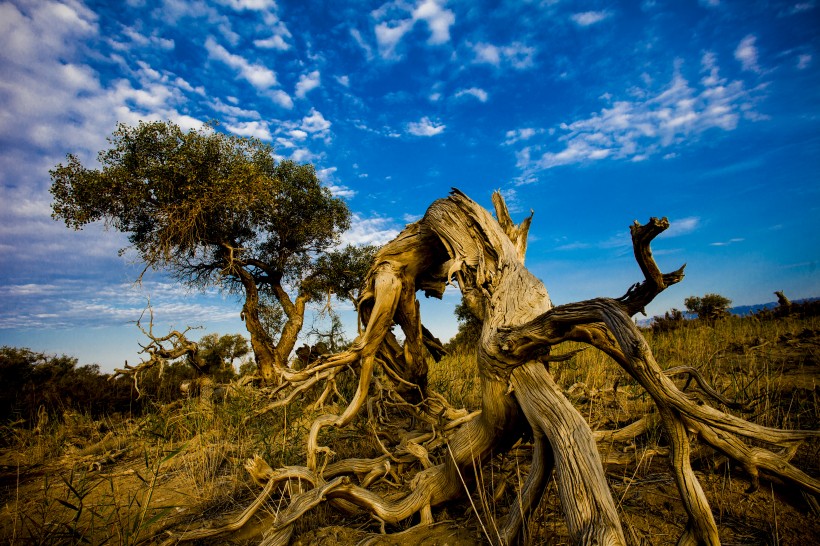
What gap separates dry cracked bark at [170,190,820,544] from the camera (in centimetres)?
170

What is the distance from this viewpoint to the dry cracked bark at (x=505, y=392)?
1698 mm

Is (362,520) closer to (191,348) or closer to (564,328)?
(564,328)

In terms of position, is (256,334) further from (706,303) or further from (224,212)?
(706,303)

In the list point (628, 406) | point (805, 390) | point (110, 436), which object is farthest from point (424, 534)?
point (110, 436)

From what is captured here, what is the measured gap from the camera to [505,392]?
267cm

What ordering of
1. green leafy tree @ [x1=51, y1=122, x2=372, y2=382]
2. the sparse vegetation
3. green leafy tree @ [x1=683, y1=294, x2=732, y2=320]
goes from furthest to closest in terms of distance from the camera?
green leafy tree @ [x1=683, y1=294, x2=732, y2=320] < green leafy tree @ [x1=51, y1=122, x2=372, y2=382] < the sparse vegetation

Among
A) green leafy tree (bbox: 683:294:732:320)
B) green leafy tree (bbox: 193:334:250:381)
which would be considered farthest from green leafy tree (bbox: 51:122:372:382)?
green leafy tree (bbox: 683:294:732:320)

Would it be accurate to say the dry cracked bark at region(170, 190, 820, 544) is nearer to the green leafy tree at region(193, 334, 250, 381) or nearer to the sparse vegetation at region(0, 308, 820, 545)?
the sparse vegetation at region(0, 308, 820, 545)

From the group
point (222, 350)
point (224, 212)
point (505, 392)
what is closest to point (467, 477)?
point (505, 392)

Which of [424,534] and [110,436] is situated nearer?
[424,534]

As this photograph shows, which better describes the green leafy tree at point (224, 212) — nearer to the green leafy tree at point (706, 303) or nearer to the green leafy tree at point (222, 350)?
the green leafy tree at point (222, 350)

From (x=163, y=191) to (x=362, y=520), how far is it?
10.0m

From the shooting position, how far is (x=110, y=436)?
6.98 meters

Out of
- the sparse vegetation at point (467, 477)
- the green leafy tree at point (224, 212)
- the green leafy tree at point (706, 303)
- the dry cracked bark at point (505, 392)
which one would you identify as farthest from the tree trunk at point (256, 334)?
the green leafy tree at point (706, 303)
